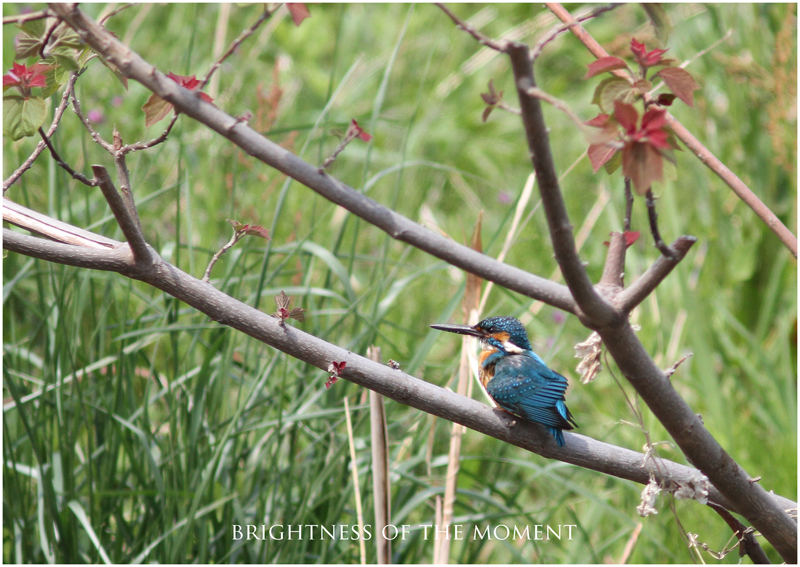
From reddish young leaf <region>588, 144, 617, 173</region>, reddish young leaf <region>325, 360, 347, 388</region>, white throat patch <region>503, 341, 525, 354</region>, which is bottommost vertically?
reddish young leaf <region>325, 360, 347, 388</region>

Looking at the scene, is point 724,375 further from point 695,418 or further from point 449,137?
point 695,418

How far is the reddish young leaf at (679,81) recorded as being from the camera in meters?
0.83

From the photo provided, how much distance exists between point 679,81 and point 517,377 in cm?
66

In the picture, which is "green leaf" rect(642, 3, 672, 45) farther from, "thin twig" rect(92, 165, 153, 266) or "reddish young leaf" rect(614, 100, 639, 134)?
"thin twig" rect(92, 165, 153, 266)

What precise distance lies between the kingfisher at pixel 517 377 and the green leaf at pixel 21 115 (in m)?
0.74

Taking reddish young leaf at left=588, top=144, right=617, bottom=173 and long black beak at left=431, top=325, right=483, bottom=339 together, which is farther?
long black beak at left=431, top=325, right=483, bottom=339

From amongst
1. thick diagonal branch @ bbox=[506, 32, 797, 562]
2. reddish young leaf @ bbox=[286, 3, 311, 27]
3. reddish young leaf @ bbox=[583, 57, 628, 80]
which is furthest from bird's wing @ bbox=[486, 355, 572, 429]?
reddish young leaf @ bbox=[286, 3, 311, 27]

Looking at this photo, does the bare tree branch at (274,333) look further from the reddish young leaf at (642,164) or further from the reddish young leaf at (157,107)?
the reddish young leaf at (642,164)

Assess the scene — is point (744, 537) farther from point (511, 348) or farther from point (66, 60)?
point (66, 60)

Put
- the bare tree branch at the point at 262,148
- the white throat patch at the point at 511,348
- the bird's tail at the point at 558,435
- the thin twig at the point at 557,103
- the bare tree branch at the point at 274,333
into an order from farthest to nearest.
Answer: the white throat patch at the point at 511,348, the bird's tail at the point at 558,435, the bare tree branch at the point at 274,333, the bare tree branch at the point at 262,148, the thin twig at the point at 557,103

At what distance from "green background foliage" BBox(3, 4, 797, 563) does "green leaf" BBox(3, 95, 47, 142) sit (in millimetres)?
758

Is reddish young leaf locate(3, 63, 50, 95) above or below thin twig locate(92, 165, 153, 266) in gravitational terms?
above

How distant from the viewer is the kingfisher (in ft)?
4.00

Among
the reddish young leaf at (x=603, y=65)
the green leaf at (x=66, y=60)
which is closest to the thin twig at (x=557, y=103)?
the reddish young leaf at (x=603, y=65)
